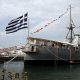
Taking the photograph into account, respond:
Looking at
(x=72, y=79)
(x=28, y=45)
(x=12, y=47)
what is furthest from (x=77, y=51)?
(x=72, y=79)

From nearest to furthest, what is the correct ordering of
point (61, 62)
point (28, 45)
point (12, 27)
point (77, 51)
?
point (12, 27), point (28, 45), point (61, 62), point (77, 51)

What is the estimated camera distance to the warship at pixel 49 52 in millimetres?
57688

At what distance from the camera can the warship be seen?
57.7 meters

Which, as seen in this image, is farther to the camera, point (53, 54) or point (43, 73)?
point (53, 54)

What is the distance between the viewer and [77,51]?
66562 millimetres

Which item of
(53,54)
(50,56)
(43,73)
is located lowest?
(43,73)

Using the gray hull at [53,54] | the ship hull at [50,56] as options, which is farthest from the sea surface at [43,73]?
the gray hull at [53,54]

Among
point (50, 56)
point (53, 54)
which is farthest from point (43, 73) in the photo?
point (53, 54)

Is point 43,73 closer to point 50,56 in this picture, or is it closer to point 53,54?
point 50,56

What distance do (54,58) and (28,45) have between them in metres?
6.64

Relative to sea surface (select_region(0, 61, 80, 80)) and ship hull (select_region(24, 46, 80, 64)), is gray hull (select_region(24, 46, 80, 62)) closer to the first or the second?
ship hull (select_region(24, 46, 80, 64))

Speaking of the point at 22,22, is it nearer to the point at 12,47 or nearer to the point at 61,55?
the point at 12,47

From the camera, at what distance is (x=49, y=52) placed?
195ft

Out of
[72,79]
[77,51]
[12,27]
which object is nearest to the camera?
[72,79]
